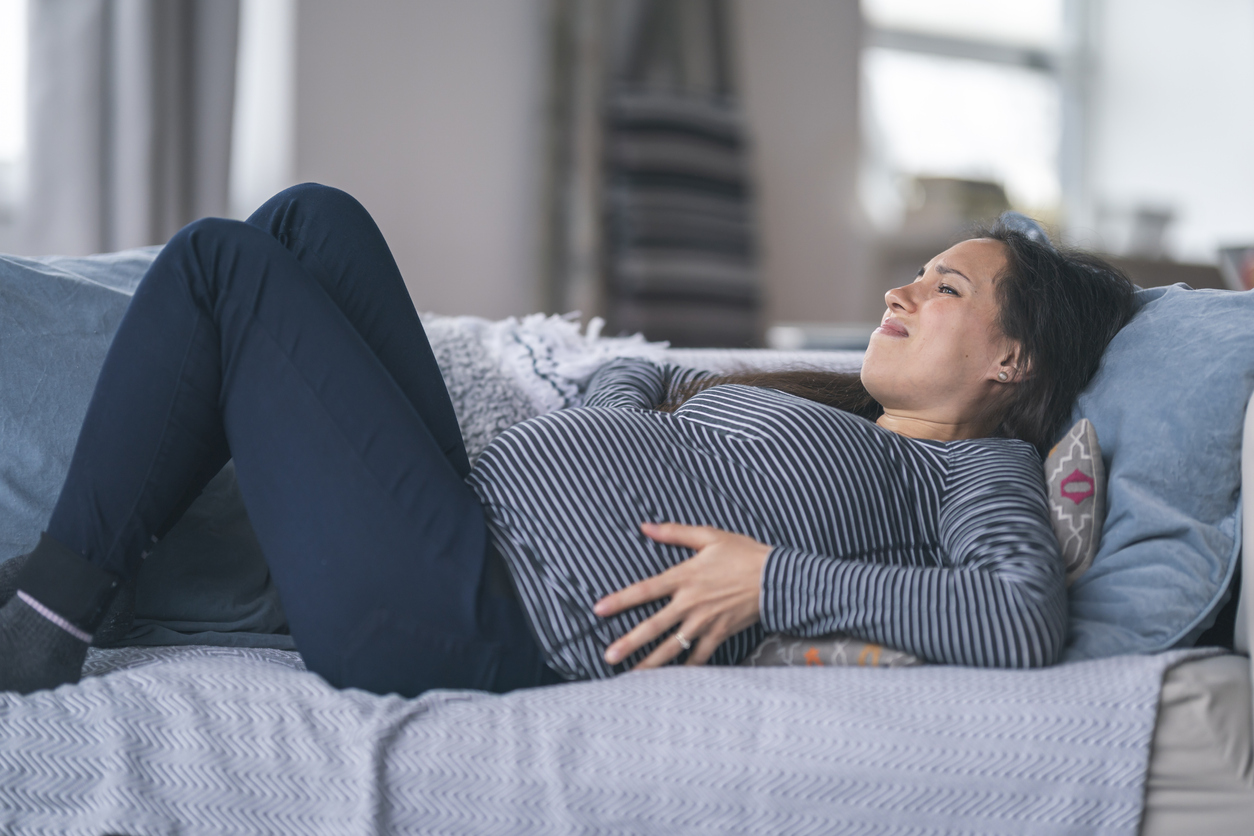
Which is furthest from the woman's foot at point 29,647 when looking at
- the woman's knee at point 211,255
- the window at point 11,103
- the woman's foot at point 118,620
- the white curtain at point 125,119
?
the window at point 11,103

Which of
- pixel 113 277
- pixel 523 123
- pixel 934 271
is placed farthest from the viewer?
pixel 523 123

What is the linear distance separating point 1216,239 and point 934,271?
417cm

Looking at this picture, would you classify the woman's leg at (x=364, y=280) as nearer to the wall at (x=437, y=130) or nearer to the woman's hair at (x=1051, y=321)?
the woman's hair at (x=1051, y=321)

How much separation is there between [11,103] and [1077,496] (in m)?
2.68

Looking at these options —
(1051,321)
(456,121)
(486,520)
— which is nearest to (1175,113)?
(456,121)

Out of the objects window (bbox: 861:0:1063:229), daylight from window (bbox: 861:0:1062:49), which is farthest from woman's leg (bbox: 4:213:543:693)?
daylight from window (bbox: 861:0:1062:49)

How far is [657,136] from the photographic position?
Answer: 125 inches

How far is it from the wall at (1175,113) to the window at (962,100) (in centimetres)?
24

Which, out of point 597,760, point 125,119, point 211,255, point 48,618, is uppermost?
point 125,119

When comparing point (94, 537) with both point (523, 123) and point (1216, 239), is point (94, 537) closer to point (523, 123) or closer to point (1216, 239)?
point (523, 123)

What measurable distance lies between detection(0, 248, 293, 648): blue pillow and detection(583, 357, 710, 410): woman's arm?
1.68 ft

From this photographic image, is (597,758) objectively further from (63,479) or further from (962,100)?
(962,100)

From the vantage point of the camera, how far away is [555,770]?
2.80 ft

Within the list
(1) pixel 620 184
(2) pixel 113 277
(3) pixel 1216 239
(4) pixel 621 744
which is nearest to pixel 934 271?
(4) pixel 621 744
